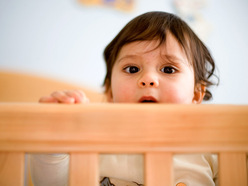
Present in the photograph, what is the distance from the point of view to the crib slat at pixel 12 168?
0.32 meters

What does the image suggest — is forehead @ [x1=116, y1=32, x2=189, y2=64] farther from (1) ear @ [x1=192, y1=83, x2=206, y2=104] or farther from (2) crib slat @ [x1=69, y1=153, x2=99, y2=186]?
(2) crib slat @ [x1=69, y1=153, x2=99, y2=186]

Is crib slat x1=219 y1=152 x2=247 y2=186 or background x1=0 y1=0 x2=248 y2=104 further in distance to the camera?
background x1=0 y1=0 x2=248 y2=104

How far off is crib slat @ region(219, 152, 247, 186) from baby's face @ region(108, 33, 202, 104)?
14.3 inches

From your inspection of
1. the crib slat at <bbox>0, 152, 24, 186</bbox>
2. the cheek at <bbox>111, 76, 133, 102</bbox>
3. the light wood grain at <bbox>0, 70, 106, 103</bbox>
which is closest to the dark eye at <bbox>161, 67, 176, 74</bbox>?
the cheek at <bbox>111, 76, 133, 102</bbox>

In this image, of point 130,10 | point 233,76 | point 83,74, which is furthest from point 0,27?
point 233,76

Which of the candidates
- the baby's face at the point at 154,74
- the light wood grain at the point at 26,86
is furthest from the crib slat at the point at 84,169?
the light wood grain at the point at 26,86

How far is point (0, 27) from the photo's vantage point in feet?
4.91

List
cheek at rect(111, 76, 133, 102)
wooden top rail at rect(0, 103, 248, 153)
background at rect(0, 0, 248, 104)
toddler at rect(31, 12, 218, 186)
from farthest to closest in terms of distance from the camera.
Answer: background at rect(0, 0, 248, 104) < cheek at rect(111, 76, 133, 102) < toddler at rect(31, 12, 218, 186) < wooden top rail at rect(0, 103, 248, 153)

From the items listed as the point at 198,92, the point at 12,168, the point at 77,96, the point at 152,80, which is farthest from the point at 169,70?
the point at 12,168

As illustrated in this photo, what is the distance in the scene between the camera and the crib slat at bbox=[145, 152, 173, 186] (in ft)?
1.07

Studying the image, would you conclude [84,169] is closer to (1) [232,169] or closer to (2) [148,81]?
(1) [232,169]

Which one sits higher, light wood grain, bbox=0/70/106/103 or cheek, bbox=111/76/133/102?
light wood grain, bbox=0/70/106/103

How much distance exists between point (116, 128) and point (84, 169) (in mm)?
68

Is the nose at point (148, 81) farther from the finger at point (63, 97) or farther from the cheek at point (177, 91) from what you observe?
the finger at point (63, 97)
